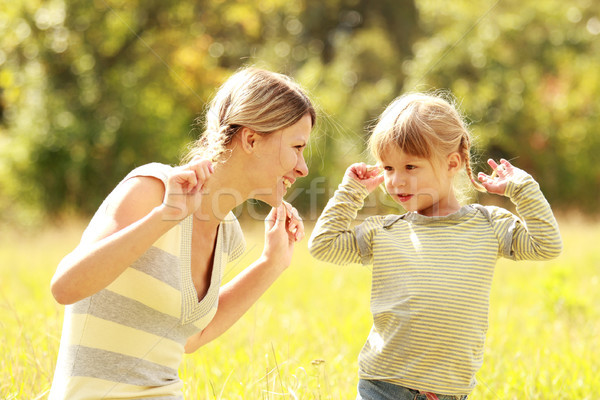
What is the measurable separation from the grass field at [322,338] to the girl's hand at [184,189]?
822 mm

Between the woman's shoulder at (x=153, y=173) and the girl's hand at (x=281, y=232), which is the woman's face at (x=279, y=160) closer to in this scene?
the girl's hand at (x=281, y=232)

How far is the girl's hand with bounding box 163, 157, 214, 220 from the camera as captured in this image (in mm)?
1892

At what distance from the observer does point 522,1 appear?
65.3 feet

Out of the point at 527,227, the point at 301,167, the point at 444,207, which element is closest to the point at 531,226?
the point at 527,227

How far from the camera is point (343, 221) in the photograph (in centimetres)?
241

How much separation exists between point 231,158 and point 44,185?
13.0 meters

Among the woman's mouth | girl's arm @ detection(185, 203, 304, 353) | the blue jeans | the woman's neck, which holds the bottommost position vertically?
the blue jeans

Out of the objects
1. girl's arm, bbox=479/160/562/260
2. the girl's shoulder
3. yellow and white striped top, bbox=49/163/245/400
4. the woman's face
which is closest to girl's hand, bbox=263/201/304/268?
the woman's face

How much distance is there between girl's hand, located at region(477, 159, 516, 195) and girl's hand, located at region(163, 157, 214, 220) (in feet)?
3.39

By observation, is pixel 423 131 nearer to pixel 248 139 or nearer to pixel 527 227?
pixel 527 227

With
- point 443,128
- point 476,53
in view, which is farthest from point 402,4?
point 443,128

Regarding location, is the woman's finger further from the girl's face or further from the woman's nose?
the girl's face

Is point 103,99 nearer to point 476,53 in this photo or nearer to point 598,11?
point 476,53

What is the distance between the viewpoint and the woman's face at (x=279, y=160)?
2461mm
